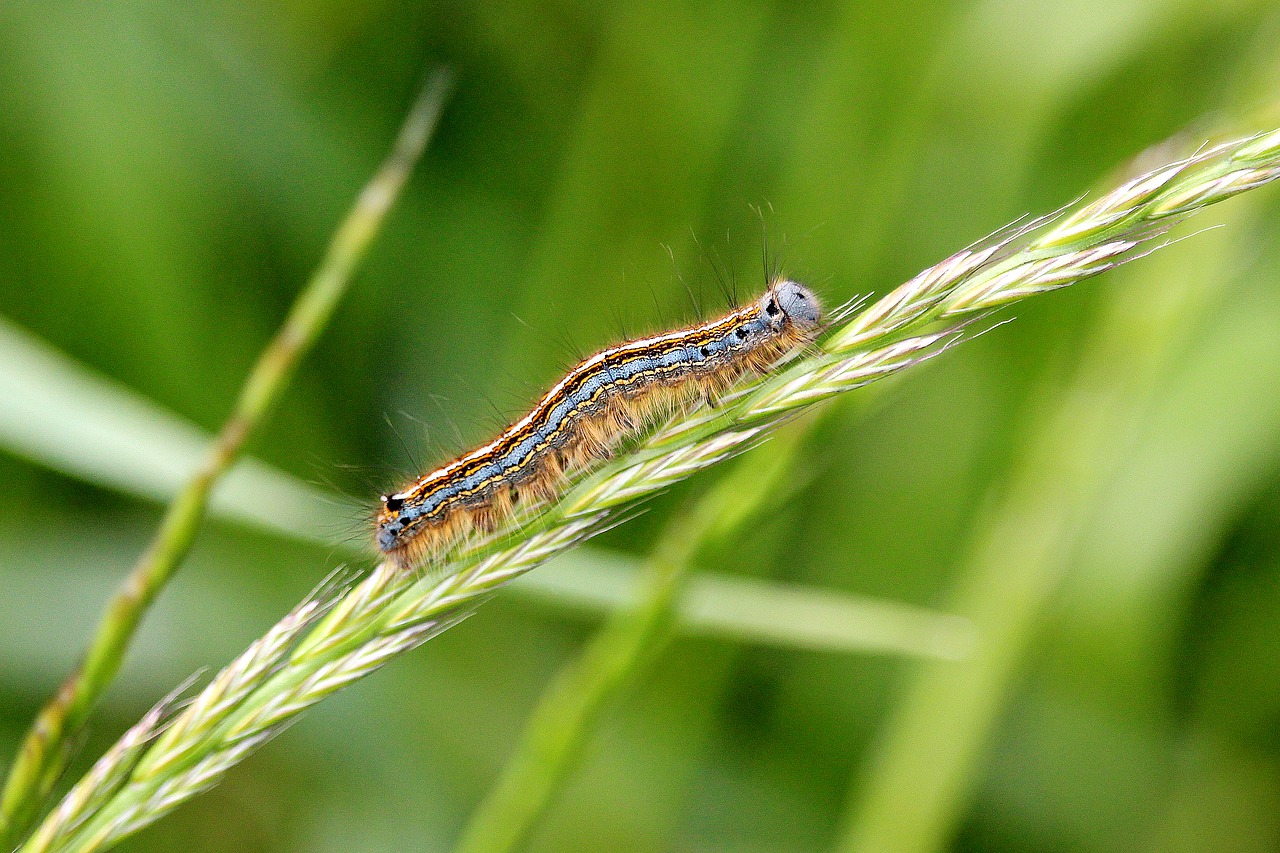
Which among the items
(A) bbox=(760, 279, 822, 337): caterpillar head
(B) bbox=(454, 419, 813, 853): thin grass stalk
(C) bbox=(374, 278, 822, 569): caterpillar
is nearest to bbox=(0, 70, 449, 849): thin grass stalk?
(B) bbox=(454, 419, 813, 853): thin grass stalk

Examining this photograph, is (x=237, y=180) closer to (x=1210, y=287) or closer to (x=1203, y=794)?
(x=1210, y=287)

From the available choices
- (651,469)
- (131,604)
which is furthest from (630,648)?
(131,604)

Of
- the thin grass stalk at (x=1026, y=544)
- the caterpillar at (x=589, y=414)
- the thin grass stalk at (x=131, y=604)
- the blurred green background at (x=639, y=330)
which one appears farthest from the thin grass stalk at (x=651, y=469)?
the blurred green background at (x=639, y=330)

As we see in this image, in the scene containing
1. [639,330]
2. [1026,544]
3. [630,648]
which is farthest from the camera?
[639,330]

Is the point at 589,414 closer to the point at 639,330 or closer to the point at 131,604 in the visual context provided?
the point at 131,604

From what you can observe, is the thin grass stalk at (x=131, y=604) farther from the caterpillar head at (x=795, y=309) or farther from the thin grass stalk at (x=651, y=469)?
the caterpillar head at (x=795, y=309)

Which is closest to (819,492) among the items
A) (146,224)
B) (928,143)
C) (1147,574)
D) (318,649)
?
(1147,574)
